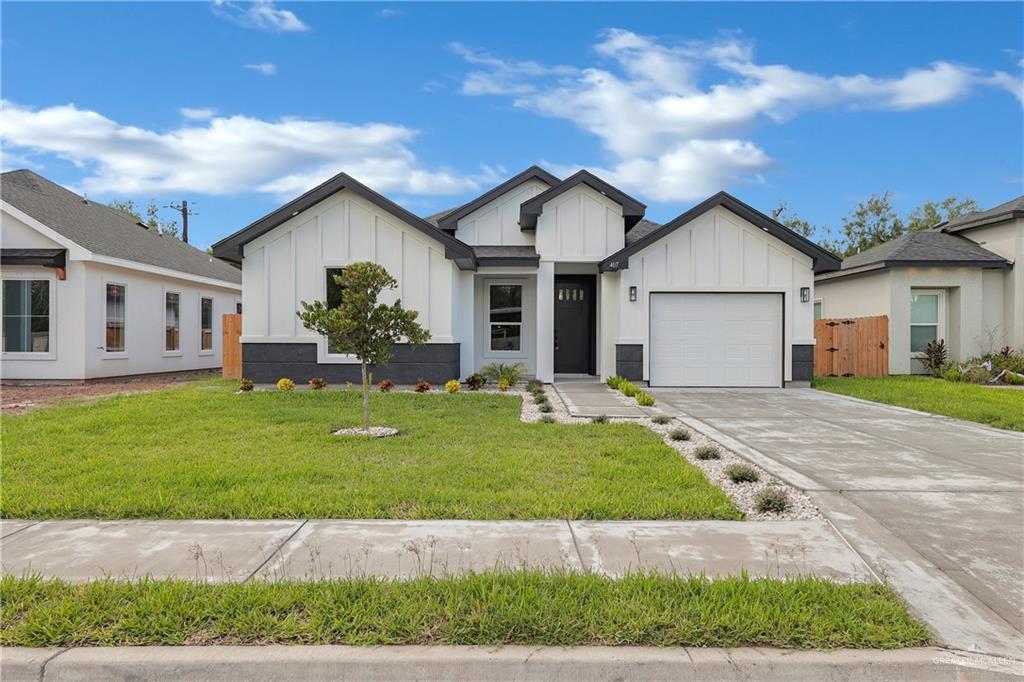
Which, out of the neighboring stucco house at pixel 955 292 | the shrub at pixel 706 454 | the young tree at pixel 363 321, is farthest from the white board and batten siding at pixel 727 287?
the shrub at pixel 706 454

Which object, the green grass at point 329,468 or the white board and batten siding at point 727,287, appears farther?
the white board and batten siding at point 727,287

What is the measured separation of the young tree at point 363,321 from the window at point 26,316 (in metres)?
10.6

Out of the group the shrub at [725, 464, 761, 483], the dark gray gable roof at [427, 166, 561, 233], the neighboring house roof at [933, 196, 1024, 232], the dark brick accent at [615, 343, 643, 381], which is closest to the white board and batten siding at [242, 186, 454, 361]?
the dark gray gable roof at [427, 166, 561, 233]

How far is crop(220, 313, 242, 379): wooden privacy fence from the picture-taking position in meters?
15.0

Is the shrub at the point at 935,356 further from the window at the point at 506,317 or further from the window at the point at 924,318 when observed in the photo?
the window at the point at 506,317

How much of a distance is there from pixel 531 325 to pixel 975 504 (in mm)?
11441

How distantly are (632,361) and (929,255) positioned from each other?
34.4 feet

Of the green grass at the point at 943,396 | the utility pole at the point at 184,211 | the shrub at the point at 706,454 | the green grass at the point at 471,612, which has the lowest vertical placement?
the green grass at the point at 471,612

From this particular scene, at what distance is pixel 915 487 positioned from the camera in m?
5.42

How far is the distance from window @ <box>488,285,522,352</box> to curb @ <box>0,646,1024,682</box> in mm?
13112

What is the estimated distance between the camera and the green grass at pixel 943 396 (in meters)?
9.38

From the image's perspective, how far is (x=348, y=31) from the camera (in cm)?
1312

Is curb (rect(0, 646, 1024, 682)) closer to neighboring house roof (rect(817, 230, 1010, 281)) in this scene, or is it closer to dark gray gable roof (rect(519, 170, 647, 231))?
dark gray gable roof (rect(519, 170, 647, 231))

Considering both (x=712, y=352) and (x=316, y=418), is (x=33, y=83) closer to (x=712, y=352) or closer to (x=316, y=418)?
(x=316, y=418)
